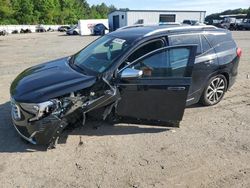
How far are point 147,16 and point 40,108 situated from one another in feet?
147

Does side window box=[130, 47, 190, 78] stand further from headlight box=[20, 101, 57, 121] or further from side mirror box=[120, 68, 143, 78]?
headlight box=[20, 101, 57, 121]

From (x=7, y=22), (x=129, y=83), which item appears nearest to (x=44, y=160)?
(x=129, y=83)

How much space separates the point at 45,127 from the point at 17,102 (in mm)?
583

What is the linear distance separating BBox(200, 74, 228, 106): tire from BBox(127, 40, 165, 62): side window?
1529 millimetres

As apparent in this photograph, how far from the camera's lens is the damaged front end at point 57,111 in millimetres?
4309

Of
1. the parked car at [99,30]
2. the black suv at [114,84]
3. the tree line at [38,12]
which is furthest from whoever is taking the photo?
the tree line at [38,12]

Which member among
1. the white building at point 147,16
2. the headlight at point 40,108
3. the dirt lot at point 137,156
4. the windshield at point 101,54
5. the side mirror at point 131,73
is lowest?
the white building at point 147,16

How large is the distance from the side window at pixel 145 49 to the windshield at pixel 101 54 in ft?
0.58

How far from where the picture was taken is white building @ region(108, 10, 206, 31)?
4567 centimetres

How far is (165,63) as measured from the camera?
5.04 metres

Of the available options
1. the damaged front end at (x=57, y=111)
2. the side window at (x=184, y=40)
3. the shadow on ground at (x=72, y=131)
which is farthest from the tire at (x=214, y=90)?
the damaged front end at (x=57, y=111)

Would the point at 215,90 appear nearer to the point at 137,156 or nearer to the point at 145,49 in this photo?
the point at 145,49

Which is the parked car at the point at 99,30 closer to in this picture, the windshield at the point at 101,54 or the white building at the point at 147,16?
the white building at the point at 147,16

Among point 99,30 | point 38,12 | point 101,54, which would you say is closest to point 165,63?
point 101,54
